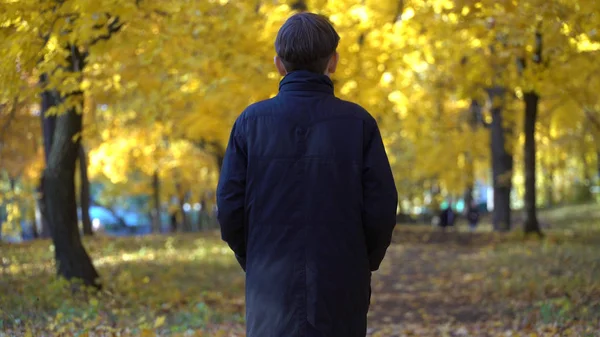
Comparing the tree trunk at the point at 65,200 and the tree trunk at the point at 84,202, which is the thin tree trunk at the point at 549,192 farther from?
the tree trunk at the point at 65,200

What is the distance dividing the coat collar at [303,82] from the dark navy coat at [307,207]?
46mm

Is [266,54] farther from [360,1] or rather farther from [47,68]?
[47,68]

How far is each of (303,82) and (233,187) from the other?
18.6 inches

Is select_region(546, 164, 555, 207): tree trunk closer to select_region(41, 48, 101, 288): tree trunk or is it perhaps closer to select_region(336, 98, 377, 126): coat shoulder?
select_region(41, 48, 101, 288): tree trunk

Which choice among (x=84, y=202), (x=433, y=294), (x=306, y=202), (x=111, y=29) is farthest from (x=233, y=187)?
(x=84, y=202)

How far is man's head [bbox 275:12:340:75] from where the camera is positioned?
279cm

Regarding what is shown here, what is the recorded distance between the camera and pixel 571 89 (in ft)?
53.2

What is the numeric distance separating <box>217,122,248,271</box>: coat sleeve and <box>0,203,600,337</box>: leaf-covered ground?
11.2 feet

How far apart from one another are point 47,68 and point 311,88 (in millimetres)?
4681

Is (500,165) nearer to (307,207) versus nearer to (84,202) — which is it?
(84,202)

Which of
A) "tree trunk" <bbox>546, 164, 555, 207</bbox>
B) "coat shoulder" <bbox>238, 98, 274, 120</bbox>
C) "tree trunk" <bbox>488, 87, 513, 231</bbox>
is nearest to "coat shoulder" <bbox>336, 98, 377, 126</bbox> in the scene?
"coat shoulder" <bbox>238, 98, 274, 120</bbox>

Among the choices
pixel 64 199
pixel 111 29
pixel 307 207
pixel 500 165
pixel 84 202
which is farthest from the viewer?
pixel 500 165

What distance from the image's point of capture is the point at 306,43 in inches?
110

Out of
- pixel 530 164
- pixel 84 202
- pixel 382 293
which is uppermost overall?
pixel 530 164
